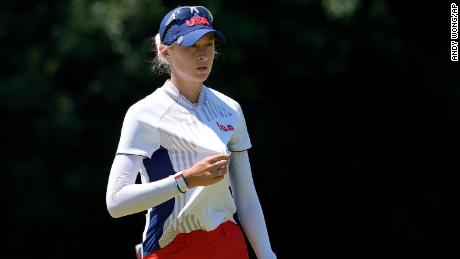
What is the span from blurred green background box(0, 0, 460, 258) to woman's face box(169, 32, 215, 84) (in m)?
4.93

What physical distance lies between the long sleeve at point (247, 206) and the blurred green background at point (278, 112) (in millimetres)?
4855

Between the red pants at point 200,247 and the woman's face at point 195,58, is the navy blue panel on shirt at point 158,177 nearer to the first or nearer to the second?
the red pants at point 200,247

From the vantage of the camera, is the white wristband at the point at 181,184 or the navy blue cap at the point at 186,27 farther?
the navy blue cap at the point at 186,27

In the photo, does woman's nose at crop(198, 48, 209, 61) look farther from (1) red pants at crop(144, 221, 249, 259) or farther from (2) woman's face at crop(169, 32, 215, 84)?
(1) red pants at crop(144, 221, 249, 259)

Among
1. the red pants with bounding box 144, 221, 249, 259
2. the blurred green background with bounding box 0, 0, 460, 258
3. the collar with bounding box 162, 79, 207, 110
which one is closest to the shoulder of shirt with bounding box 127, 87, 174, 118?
the collar with bounding box 162, 79, 207, 110

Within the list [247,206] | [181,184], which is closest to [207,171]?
[181,184]

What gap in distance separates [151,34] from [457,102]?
119 inches

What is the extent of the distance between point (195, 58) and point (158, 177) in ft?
1.38

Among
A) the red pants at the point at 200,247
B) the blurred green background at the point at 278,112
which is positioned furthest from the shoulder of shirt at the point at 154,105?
the blurred green background at the point at 278,112

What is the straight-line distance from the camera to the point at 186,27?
11.2 feet

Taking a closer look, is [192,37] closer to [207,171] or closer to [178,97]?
[178,97]

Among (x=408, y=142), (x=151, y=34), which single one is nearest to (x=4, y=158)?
(x=151, y=34)

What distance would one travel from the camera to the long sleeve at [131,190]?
3.21 m

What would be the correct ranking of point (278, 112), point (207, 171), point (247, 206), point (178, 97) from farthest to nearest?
point (278, 112), point (247, 206), point (178, 97), point (207, 171)
